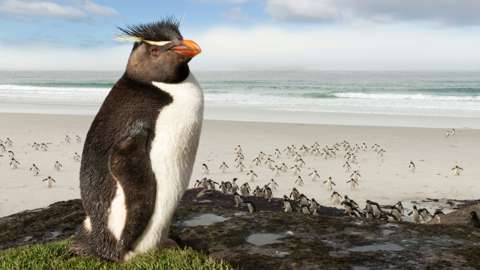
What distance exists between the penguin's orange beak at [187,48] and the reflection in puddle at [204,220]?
2.13 metres

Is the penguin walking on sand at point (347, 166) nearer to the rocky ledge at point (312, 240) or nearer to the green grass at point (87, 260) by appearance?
the rocky ledge at point (312, 240)

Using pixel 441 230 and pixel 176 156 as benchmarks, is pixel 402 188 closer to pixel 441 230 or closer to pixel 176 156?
pixel 441 230

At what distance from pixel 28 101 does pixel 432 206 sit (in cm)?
4856

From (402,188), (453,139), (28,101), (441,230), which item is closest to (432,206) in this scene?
(402,188)

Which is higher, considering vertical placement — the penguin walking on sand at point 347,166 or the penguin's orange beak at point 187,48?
the penguin's orange beak at point 187,48

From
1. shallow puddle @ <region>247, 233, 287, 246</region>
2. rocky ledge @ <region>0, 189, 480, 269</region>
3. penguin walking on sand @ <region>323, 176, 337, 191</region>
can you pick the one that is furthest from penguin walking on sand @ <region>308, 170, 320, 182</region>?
shallow puddle @ <region>247, 233, 287, 246</region>

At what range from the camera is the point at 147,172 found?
4.80m

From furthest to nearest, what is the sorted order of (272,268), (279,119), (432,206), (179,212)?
(279,119) < (432,206) < (179,212) < (272,268)

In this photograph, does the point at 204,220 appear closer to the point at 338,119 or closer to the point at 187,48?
the point at 187,48

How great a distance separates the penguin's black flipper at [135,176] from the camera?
475 cm

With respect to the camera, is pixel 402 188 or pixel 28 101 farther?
pixel 28 101

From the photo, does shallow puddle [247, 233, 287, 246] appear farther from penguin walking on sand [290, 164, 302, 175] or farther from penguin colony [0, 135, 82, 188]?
penguin walking on sand [290, 164, 302, 175]

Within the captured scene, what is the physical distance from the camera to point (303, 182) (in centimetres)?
1742

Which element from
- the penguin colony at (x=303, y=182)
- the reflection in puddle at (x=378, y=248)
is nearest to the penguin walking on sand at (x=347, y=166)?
the penguin colony at (x=303, y=182)
